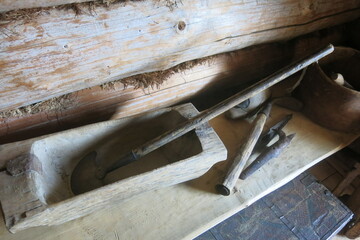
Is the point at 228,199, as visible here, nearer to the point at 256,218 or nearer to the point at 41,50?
the point at 256,218

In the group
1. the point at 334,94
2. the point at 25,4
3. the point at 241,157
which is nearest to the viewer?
the point at 25,4

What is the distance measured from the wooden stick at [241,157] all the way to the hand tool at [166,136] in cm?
28

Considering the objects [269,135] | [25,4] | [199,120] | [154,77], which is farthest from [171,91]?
[25,4]

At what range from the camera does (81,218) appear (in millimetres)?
1127

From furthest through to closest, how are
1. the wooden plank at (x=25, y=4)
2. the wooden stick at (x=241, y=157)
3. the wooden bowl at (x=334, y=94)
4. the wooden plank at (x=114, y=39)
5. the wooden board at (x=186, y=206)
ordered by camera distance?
the wooden bowl at (x=334, y=94), the wooden stick at (x=241, y=157), the wooden board at (x=186, y=206), the wooden plank at (x=114, y=39), the wooden plank at (x=25, y=4)

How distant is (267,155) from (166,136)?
1.82 feet

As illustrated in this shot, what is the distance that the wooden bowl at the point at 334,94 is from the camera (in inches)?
54.7

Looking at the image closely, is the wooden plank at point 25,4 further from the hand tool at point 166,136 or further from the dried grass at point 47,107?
the hand tool at point 166,136

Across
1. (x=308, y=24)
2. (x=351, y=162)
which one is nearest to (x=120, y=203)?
(x=308, y=24)

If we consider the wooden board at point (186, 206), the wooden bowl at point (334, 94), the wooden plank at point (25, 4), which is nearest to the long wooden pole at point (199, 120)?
the wooden board at point (186, 206)

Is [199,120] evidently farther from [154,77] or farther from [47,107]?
[47,107]

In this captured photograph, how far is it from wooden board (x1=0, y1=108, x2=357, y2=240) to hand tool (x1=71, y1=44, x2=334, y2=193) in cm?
16

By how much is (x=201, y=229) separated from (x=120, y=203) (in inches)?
14.4

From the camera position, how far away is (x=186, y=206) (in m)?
1.22
